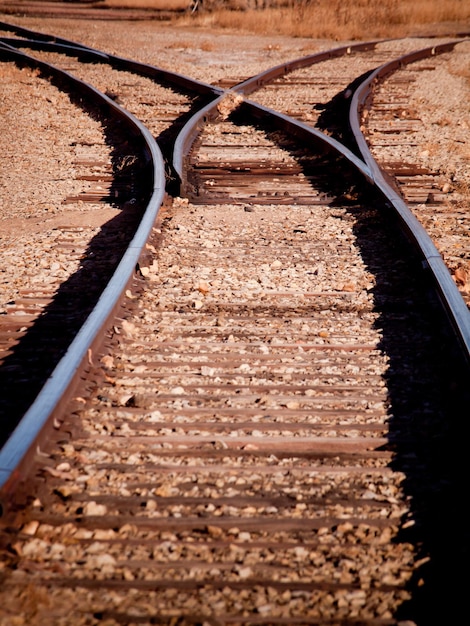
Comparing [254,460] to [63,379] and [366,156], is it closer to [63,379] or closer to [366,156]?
[63,379]

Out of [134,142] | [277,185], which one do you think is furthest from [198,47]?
[277,185]

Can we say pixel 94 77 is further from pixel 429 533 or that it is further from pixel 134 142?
pixel 429 533

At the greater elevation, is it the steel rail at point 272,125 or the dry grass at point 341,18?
the dry grass at point 341,18

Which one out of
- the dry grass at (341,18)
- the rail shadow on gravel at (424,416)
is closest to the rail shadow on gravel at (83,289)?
the rail shadow on gravel at (424,416)

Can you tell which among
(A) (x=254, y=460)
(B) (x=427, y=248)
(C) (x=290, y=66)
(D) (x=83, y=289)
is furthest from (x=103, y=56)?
(A) (x=254, y=460)

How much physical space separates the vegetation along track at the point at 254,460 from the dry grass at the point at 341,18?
16711 millimetres

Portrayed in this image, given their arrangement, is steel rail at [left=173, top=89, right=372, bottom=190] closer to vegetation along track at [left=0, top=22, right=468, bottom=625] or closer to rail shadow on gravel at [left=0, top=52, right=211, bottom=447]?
rail shadow on gravel at [left=0, top=52, right=211, bottom=447]

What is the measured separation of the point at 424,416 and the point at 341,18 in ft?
69.6

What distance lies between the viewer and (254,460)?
2650 millimetres

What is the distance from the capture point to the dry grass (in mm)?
19938

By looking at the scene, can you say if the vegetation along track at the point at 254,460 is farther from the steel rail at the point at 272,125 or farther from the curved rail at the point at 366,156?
the steel rail at the point at 272,125

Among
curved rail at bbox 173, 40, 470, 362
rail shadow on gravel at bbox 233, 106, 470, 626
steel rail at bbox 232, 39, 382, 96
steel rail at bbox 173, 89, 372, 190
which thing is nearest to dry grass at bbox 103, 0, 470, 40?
steel rail at bbox 232, 39, 382, 96

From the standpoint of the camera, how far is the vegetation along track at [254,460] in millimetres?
2033

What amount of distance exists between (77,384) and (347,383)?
1.27 meters
